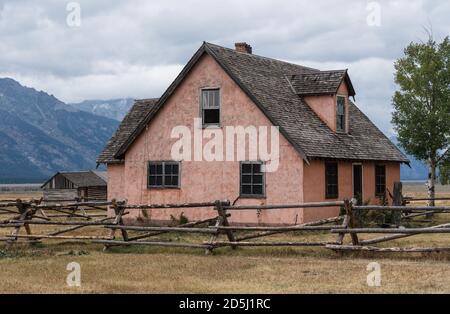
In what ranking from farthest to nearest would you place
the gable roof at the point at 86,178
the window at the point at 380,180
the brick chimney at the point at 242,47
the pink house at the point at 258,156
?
the gable roof at the point at 86,178 < the brick chimney at the point at 242,47 < the window at the point at 380,180 < the pink house at the point at 258,156

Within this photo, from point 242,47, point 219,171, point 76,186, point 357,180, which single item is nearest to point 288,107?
point 219,171

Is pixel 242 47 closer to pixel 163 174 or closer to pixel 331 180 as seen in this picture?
pixel 163 174

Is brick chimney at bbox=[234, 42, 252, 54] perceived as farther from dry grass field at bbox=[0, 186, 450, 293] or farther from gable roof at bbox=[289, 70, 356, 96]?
dry grass field at bbox=[0, 186, 450, 293]

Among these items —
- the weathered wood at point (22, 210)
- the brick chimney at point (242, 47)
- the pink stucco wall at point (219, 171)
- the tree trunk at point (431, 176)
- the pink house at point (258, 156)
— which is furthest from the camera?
the tree trunk at point (431, 176)

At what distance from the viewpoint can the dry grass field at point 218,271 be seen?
12.7 meters

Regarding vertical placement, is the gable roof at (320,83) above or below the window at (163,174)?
above

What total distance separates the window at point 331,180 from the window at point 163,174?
5.68m

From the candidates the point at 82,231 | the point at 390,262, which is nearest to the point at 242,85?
the point at 82,231

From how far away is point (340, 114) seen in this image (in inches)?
1137

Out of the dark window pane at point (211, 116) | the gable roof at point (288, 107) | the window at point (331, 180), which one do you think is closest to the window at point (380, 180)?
the gable roof at point (288, 107)

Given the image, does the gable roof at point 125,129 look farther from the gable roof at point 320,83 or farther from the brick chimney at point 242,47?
the gable roof at point 320,83

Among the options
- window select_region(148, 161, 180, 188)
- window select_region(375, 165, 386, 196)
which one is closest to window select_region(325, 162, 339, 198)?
window select_region(375, 165, 386, 196)
